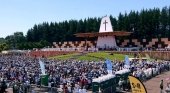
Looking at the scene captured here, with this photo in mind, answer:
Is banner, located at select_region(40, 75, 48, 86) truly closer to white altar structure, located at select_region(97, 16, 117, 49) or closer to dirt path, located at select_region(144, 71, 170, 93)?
dirt path, located at select_region(144, 71, 170, 93)

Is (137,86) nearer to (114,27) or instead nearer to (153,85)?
(153,85)

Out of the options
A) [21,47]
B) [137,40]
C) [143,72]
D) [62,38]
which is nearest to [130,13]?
[137,40]

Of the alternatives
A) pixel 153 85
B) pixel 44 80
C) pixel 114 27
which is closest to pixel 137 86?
pixel 44 80

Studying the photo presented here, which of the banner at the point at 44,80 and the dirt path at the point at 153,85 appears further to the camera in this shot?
the dirt path at the point at 153,85

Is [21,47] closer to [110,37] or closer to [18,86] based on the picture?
[110,37]

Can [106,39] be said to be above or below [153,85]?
above

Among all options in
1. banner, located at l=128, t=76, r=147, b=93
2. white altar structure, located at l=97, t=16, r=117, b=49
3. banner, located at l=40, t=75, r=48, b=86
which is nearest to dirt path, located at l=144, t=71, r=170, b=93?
banner, located at l=40, t=75, r=48, b=86

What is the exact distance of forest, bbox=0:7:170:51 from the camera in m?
99.2

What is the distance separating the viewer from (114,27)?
10588cm

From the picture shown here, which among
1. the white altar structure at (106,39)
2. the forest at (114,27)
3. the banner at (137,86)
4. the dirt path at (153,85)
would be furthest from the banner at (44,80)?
the forest at (114,27)

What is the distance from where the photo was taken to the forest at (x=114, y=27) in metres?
99.2

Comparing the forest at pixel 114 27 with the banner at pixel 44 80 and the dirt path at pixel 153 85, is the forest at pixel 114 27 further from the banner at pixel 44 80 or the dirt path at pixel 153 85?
the banner at pixel 44 80

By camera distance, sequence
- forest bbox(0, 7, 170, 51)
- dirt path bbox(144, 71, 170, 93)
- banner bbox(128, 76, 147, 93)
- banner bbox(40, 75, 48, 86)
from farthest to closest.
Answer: forest bbox(0, 7, 170, 51), dirt path bbox(144, 71, 170, 93), banner bbox(40, 75, 48, 86), banner bbox(128, 76, 147, 93)

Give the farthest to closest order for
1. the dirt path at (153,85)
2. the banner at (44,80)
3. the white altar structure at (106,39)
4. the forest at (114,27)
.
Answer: the forest at (114,27)
the white altar structure at (106,39)
the dirt path at (153,85)
the banner at (44,80)
